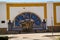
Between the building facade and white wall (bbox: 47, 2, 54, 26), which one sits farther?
white wall (bbox: 47, 2, 54, 26)

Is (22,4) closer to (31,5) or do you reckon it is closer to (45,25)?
(31,5)

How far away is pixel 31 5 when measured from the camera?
128ft

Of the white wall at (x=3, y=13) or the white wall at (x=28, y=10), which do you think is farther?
the white wall at (x=28, y=10)

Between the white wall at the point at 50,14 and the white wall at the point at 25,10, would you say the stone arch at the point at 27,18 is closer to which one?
the white wall at the point at 25,10

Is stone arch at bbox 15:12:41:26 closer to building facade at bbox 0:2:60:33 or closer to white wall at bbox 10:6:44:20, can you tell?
building facade at bbox 0:2:60:33

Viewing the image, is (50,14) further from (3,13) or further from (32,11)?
(3,13)

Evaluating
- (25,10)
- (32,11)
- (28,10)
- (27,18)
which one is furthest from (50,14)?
(25,10)

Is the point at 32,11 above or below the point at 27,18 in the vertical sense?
above

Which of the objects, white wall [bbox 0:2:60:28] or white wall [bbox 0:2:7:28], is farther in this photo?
white wall [bbox 0:2:60:28]

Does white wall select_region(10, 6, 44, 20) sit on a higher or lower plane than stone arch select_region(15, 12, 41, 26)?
higher

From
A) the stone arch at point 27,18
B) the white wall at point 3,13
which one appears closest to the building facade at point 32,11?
the white wall at point 3,13

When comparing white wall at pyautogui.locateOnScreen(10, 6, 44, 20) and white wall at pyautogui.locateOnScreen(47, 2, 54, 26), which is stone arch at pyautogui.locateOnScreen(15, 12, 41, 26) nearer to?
white wall at pyautogui.locateOnScreen(10, 6, 44, 20)

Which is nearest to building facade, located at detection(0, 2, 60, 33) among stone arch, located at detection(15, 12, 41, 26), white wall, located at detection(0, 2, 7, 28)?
white wall, located at detection(0, 2, 7, 28)

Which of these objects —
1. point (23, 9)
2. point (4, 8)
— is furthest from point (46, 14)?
point (4, 8)
